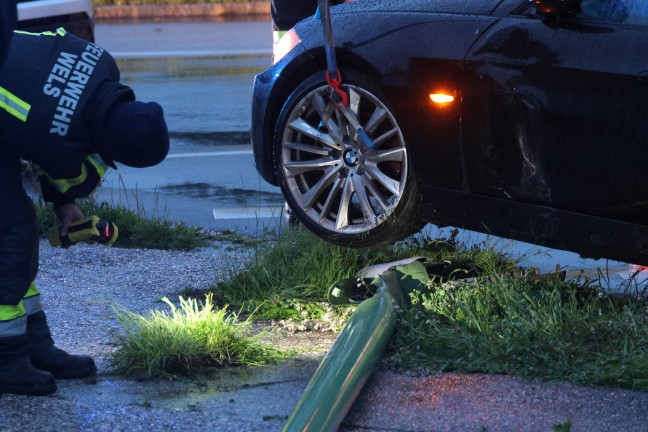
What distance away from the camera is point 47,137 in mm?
3945

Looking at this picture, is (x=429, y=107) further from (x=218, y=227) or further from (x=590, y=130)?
(x=218, y=227)

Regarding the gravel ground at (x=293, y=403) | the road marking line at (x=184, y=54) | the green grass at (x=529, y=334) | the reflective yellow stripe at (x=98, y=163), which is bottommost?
the road marking line at (x=184, y=54)

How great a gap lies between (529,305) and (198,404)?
133cm

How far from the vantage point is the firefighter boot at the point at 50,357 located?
4.32 metres

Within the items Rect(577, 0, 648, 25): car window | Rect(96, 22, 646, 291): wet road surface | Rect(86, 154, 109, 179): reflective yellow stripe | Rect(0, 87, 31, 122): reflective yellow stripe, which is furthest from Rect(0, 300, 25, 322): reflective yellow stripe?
Rect(577, 0, 648, 25): car window

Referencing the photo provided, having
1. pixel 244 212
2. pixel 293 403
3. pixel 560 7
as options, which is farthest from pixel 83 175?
pixel 244 212

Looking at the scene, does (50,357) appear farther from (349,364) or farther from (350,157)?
(350,157)

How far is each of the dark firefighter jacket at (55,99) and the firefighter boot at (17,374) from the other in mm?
597

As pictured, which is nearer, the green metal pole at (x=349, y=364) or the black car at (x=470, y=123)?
the green metal pole at (x=349, y=364)

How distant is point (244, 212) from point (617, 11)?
3.24 metres

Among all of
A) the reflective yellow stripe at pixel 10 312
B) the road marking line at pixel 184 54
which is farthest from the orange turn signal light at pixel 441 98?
the road marking line at pixel 184 54

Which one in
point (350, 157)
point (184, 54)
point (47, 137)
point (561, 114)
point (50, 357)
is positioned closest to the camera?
point (47, 137)

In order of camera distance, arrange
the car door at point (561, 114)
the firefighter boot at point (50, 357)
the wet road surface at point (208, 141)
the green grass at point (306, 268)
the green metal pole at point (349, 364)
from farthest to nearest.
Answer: the wet road surface at point (208, 141)
the green grass at point (306, 268)
the car door at point (561, 114)
the firefighter boot at point (50, 357)
the green metal pole at point (349, 364)

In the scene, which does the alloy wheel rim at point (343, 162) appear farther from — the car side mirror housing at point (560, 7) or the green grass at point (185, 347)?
the green grass at point (185, 347)
